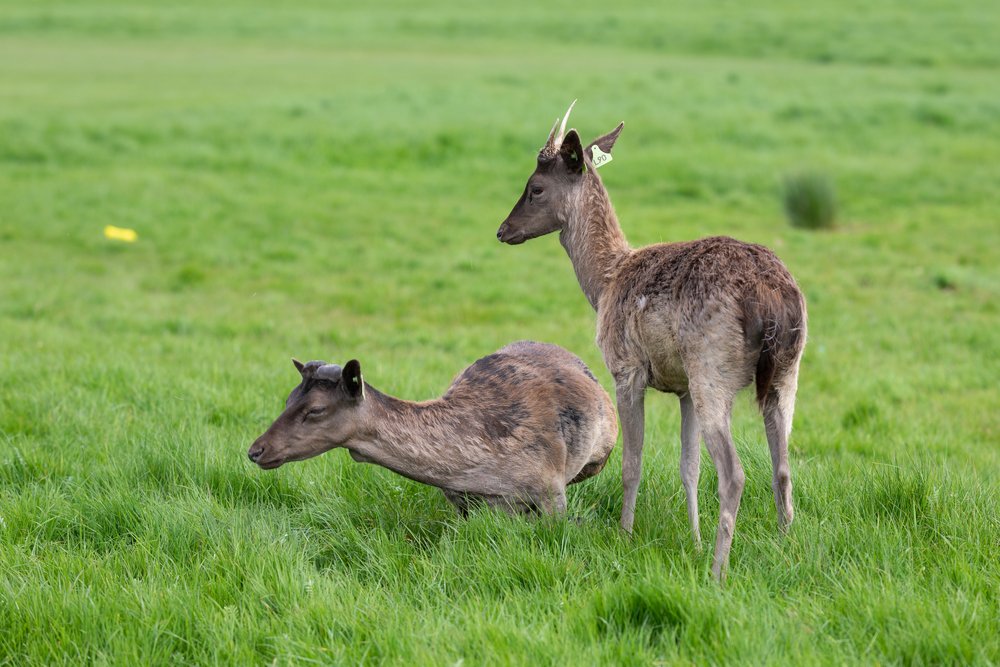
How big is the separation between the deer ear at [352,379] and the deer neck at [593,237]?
5.25ft

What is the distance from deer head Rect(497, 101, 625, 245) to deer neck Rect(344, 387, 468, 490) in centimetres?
131

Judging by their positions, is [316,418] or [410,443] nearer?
[316,418]

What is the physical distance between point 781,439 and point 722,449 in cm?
46

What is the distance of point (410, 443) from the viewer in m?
5.90

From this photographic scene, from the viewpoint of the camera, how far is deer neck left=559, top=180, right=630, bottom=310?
6.59 metres

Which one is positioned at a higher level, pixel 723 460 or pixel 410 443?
pixel 723 460

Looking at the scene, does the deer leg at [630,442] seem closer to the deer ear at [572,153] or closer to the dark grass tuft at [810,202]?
the deer ear at [572,153]

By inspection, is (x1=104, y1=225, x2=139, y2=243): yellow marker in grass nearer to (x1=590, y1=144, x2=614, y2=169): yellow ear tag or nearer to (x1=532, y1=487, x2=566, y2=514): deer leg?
(x1=590, y1=144, x2=614, y2=169): yellow ear tag

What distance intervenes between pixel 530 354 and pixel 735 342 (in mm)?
1779

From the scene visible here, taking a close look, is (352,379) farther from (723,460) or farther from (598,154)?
(598,154)

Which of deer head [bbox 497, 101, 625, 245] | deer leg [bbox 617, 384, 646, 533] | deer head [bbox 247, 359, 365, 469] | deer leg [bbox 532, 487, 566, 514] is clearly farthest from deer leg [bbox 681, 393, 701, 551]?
deer head [bbox 247, 359, 365, 469]

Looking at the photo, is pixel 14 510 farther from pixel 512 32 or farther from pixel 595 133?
pixel 512 32

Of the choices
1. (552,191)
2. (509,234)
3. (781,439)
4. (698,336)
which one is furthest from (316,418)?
(781,439)

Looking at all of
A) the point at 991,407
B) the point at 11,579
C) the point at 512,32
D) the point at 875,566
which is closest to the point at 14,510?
the point at 11,579
